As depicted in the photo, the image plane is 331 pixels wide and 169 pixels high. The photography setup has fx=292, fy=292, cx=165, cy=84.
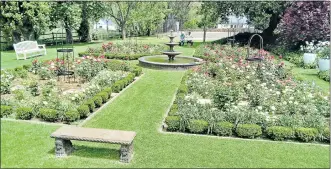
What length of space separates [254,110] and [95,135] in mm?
4253

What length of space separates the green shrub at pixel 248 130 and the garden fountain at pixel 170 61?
311 inches

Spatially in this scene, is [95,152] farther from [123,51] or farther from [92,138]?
[123,51]

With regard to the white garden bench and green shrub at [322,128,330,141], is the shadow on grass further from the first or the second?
the white garden bench

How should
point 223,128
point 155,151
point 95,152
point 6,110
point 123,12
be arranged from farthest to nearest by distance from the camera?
point 123,12 → point 6,110 → point 223,128 → point 155,151 → point 95,152

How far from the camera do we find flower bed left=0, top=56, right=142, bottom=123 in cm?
738

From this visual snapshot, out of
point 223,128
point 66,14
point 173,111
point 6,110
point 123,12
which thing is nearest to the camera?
point 223,128

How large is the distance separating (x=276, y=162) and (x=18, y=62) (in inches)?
557

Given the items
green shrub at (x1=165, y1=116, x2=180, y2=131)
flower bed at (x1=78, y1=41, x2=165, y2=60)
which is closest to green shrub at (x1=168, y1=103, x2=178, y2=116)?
green shrub at (x1=165, y1=116, x2=180, y2=131)

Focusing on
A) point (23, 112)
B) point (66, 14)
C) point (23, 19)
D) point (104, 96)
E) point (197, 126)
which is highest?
point (66, 14)

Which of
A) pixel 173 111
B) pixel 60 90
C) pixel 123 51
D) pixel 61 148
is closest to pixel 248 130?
pixel 173 111

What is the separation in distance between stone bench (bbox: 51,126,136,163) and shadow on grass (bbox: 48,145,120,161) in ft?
0.60

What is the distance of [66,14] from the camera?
2220cm

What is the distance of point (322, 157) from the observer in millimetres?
5855

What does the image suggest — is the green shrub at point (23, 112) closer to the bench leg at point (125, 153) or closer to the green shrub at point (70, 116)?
the green shrub at point (70, 116)
